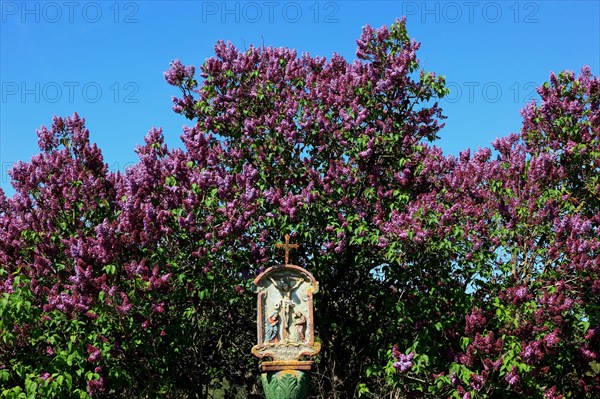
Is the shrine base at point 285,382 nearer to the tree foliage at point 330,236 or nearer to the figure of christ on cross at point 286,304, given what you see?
the figure of christ on cross at point 286,304

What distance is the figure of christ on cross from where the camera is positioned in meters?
8.91

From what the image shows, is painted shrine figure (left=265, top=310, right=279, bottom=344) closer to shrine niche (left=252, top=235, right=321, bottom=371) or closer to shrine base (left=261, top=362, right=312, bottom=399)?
shrine niche (left=252, top=235, right=321, bottom=371)

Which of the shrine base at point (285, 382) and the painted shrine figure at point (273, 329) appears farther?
the painted shrine figure at point (273, 329)

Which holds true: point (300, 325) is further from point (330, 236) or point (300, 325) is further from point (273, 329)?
point (330, 236)

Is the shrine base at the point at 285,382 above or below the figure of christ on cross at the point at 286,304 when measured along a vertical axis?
below

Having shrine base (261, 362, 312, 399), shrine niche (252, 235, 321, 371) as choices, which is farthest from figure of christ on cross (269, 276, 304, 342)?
shrine base (261, 362, 312, 399)

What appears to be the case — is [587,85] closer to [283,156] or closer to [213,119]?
[283,156]

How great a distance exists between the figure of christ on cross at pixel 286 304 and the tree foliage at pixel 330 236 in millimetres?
1017

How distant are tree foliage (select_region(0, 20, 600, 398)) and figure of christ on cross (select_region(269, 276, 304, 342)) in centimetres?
102

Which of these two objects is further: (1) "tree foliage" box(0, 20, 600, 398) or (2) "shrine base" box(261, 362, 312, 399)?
(1) "tree foliage" box(0, 20, 600, 398)

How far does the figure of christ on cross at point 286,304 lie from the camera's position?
351 inches

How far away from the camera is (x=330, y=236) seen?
33.1 feet

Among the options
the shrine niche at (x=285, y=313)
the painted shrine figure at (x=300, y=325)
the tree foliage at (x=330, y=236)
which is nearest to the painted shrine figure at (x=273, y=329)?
the shrine niche at (x=285, y=313)

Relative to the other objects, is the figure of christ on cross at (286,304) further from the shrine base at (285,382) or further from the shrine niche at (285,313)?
the shrine base at (285,382)
